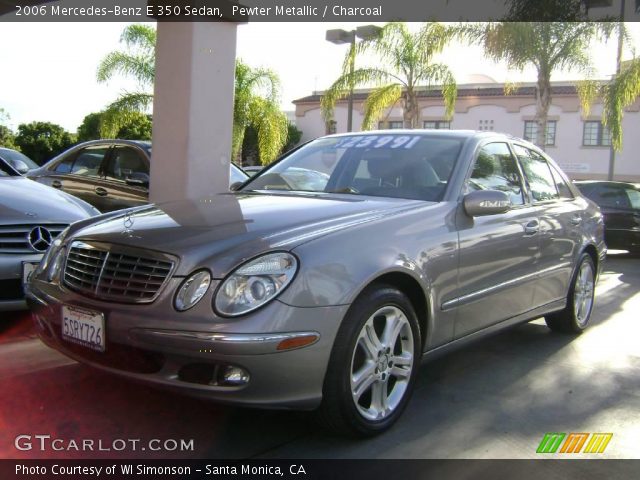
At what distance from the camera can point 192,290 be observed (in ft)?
9.02

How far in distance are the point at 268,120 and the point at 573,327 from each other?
15369 mm

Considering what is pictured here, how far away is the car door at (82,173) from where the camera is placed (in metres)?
7.86

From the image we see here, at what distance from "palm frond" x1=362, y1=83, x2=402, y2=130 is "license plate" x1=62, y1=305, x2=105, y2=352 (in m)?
16.6

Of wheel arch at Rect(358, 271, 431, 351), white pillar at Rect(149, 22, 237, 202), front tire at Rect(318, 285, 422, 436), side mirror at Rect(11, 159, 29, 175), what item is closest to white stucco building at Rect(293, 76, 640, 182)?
white pillar at Rect(149, 22, 237, 202)

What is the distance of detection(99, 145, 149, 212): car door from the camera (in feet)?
24.1

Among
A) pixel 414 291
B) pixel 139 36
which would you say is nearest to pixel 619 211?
pixel 414 291

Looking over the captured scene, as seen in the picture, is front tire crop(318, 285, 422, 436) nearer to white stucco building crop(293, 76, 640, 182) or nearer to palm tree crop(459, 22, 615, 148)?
palm tree crop(459, 22, 615, 148)

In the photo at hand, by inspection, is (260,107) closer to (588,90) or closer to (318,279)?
(588,90)

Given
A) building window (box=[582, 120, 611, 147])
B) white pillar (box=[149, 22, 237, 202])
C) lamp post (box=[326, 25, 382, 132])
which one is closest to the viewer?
white pillar (box=[149, 22, 237, 202])

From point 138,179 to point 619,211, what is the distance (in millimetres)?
8674

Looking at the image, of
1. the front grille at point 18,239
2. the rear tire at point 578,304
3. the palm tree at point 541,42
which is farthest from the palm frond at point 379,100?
the front grille at point 18,239

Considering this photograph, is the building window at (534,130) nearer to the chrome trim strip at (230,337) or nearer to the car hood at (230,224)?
the car hood at (230,224)

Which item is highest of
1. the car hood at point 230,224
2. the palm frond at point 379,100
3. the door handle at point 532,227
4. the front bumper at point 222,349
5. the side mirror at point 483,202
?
the palm frond at point 379,100

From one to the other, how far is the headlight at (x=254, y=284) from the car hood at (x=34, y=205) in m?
2.48
